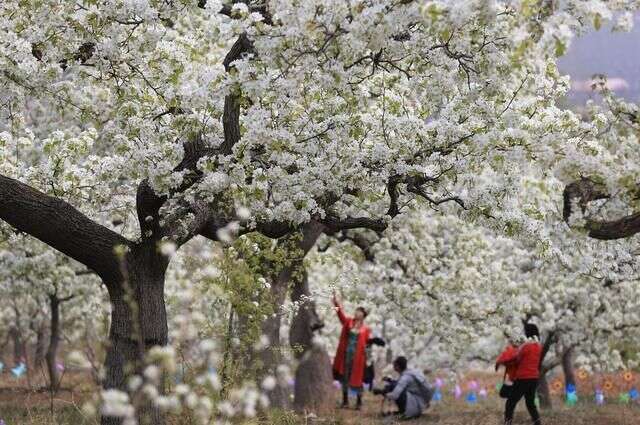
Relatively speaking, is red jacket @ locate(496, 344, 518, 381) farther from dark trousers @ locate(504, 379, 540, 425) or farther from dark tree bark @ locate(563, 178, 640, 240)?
dark tree bark @ locate(563, 178, 640, 240)

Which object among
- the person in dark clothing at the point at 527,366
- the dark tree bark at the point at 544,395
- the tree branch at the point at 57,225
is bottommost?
the dark tree bark at the point at 544,395

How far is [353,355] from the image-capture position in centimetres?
A: 1825

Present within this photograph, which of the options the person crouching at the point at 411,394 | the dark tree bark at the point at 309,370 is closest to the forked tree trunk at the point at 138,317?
the person crouching at the point at 411,394

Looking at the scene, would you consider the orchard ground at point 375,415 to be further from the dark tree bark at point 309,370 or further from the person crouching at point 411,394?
the dark tree bark at point 309,370

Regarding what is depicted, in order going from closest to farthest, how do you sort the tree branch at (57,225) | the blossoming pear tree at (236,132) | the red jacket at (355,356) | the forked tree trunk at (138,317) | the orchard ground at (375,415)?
the blossoming pear tree at (236,132)
the tree branch at (57,225)
the forked tree trunk at (138,317)
the orchard ground at (375,415)
the red jacket at (355,356)

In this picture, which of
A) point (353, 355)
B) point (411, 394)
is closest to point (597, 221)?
point (411, 394)

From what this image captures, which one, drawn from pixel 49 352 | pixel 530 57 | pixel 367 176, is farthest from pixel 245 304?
pixel 49 352

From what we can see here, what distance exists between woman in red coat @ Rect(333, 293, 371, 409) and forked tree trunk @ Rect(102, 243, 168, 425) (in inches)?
325

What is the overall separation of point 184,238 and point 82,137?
265cm

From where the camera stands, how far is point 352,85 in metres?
8.98

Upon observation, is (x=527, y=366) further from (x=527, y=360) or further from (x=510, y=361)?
(x=510, y=361)

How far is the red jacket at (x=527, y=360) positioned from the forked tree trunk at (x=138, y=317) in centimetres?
664

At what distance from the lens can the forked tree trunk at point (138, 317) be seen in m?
9.40

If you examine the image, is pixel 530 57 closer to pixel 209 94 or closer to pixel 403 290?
pixel 209 94
